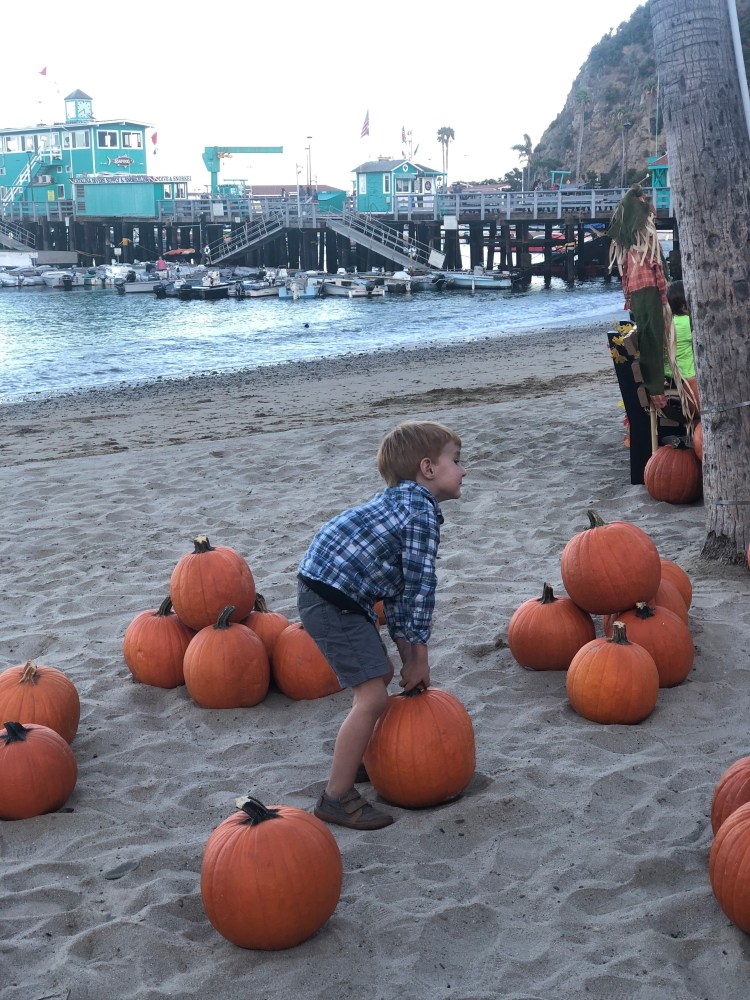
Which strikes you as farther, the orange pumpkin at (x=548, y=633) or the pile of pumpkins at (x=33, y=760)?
the orange pumpkin at (x=548, y=633)

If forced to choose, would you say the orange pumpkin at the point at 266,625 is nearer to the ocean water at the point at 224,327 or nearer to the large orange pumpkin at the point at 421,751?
the large orange pumpkin at the point at 421,751

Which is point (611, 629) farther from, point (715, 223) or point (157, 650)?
point (715, 223)

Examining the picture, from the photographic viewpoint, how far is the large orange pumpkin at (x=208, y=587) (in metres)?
4.60

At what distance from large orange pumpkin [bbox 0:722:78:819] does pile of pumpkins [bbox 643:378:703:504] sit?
181 inches

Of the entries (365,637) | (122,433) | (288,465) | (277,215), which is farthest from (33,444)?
(277,215)

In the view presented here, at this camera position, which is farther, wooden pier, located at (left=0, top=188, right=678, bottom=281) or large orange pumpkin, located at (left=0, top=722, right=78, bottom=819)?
wooden pier, located at (left=0, top=188, right=678, bottom=281)

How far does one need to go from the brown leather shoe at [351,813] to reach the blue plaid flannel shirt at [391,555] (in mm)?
601

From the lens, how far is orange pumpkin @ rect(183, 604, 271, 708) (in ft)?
14.2

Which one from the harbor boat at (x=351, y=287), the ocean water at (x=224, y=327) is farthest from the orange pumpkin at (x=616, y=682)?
the harbor boat at (x=351, y=287)

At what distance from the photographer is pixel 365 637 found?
3.51 m

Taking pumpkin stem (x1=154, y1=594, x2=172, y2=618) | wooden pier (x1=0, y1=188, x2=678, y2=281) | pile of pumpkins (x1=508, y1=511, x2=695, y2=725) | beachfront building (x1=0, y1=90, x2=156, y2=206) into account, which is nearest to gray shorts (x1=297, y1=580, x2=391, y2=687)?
pile of pumpkins (x1=508, y1=511, x2=695, y2=725)

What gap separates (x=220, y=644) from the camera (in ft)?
14.3

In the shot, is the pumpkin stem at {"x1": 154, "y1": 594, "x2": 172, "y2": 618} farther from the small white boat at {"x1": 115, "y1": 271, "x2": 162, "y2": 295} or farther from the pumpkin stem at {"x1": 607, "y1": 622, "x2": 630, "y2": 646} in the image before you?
the small white boat at {"x1": 115, "y1": 271, "x2": 162, "y2": 295}

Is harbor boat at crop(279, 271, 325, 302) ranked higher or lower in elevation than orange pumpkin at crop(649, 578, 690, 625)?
higher
